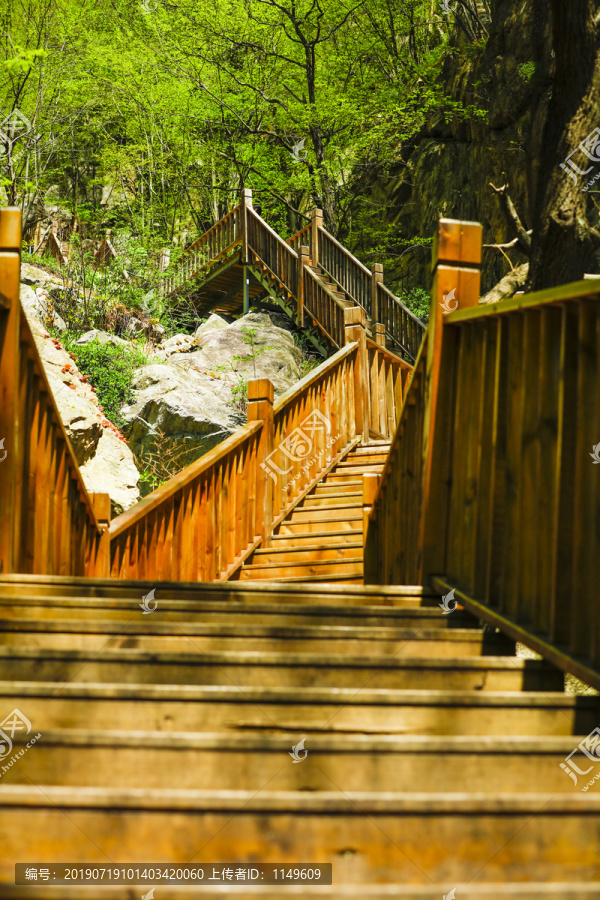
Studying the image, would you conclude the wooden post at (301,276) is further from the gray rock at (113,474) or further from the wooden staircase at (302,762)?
the wooden staircase at (302,762)

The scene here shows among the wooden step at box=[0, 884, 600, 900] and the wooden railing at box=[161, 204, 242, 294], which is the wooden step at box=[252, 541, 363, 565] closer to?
the wooden step at box=[0, 884, 600, 900]

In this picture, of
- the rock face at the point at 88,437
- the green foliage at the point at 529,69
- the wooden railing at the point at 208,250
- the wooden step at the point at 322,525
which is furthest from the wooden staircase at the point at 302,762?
the wooden railing at the point at 208,250

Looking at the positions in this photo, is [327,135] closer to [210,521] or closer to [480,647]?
[210,521]

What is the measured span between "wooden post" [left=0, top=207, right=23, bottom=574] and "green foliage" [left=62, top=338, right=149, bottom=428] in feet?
30.9

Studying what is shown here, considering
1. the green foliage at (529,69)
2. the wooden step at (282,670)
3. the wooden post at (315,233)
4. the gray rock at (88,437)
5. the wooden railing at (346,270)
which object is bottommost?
the wooden step at (282,670)

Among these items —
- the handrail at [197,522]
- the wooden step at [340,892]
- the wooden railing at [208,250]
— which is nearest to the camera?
the wooden step at [340,892]

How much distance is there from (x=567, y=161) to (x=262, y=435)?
3.45m

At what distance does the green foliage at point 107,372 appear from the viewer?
40.8 ft

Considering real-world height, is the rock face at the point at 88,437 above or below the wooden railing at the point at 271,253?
below

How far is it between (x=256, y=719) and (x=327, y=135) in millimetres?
18366

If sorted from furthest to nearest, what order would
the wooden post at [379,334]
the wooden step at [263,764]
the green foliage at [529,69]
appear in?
1. the green foliage at [529,69]
2. the wooden post at [379,334]
3. the wooden step at [263,764]

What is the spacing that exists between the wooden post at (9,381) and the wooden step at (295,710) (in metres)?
1.19

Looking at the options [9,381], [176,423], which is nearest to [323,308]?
[176,423]

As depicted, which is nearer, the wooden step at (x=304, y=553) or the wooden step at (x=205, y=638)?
the wooden step at (x=205, y=638)
